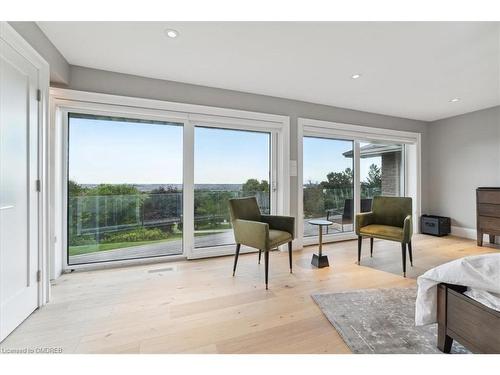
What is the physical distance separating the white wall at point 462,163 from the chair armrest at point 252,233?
4.29 m

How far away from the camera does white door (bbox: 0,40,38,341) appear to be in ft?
5.22

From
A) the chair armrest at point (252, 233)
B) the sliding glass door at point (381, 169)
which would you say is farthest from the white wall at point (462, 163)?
the chair armrest at point (252, 233)

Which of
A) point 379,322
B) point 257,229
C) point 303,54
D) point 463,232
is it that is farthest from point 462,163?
point 257,229

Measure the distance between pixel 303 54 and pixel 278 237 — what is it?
192 cm

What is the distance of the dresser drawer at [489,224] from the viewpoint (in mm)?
3595

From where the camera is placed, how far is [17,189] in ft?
5.66

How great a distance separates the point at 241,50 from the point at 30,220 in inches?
91.8

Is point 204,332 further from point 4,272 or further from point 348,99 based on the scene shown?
point 348,99

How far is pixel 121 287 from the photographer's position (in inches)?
93.9

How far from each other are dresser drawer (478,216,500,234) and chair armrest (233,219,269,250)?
3.76 meters

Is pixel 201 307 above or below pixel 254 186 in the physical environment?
below

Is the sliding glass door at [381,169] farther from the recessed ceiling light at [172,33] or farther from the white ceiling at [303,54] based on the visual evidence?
the recessed ceiling light at [172,33]

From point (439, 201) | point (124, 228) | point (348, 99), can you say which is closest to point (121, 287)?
point (124, 228)

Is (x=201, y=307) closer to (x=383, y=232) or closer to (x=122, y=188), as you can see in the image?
(x=122, y=188)
